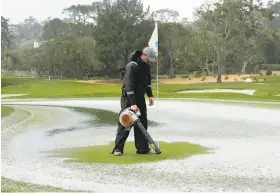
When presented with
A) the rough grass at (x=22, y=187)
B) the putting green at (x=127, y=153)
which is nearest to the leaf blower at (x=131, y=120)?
the putting green at (x=127, y=153)

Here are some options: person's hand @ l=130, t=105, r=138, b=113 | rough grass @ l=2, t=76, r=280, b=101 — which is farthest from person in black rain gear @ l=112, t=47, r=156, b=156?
rough grass @ l=2, t=76, r=280, b=101

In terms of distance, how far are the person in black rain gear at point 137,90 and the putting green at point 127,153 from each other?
23 centimetres

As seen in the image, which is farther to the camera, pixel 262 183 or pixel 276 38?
pixel 276 38

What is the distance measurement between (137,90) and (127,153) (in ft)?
4.02

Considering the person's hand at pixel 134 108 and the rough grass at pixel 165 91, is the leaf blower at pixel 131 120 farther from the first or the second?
the rough grass at pixel 165 91

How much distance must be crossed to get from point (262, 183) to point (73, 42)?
2815 inches

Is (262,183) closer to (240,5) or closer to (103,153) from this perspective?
(103,153)

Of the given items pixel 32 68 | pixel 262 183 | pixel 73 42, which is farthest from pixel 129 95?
pixel 32 68

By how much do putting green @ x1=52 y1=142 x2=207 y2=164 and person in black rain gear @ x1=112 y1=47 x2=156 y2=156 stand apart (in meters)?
0.23

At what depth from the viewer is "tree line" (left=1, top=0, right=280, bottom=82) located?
61.8 metres

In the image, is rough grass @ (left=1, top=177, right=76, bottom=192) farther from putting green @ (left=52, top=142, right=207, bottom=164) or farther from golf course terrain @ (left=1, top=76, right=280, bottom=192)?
putting green @ (left=52, top=142, right=207, bottom=164)

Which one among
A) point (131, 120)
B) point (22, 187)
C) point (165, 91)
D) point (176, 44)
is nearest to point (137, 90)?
point (131, 120)

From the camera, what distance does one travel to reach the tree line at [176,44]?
61.8 meters

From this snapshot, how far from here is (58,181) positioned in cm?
732
